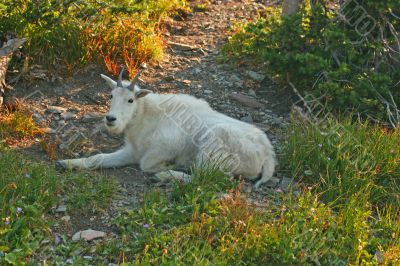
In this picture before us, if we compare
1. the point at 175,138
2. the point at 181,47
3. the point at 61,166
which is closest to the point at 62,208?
the point at 61,166

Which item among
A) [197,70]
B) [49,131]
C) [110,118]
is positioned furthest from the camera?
[197,70]

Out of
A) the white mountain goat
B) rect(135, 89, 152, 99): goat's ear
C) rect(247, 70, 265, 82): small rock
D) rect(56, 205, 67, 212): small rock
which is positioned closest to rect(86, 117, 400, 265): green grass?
the white mountain goat

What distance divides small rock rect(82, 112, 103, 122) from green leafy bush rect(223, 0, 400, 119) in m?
2.50

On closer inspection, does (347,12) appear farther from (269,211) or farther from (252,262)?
(252,262)

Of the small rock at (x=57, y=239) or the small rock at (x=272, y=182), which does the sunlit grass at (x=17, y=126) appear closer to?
the small rock at (x=57, y=239)

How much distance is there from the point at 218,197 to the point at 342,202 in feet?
4.57

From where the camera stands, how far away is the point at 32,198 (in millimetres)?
6262

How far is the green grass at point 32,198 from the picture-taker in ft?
18.6

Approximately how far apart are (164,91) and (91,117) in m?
1.30

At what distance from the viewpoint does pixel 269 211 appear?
6492 millimetres

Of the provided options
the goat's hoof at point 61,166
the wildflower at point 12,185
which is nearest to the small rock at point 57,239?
the wildflower at point 12,185

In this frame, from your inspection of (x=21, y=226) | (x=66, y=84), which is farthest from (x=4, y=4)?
(x=21, y=226)

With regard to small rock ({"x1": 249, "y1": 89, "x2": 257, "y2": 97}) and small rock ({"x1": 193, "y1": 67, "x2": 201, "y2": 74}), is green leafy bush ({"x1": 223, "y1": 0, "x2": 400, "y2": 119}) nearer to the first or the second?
small rock ({"x1": 249, "y1": 89, "x2": 257, "y2": 97})

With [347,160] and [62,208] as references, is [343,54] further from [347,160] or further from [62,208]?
[62,208]
